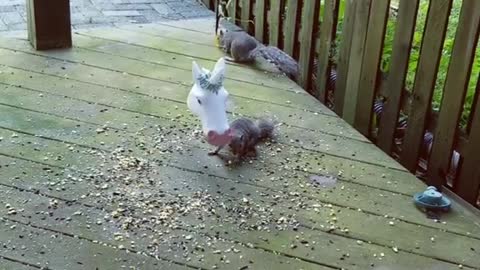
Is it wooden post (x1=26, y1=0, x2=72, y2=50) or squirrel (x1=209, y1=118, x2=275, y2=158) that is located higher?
wooden post (x1=26, y1=0, x2=72, y2=50)

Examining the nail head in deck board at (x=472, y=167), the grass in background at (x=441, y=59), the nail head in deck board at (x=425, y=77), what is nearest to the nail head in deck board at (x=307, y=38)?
the grass in background at (x=441, y=59)

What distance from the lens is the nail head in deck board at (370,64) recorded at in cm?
252

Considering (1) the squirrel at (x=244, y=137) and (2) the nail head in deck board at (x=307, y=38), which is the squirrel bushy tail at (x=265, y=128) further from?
(2) the nail head in deck board at (x=307, y=38)

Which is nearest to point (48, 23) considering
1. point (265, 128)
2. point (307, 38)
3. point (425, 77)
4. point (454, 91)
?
point (307, 38)

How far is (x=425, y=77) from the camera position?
2342mm

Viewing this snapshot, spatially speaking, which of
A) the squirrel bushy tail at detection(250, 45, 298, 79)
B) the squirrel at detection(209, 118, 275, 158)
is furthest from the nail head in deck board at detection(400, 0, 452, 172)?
the squirrel bushy tail at detection(250, 45, 298, 79)

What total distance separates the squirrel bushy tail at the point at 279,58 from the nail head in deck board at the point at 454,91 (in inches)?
38.1

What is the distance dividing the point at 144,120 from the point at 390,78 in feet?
3.02

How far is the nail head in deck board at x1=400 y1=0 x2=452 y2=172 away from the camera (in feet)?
7.33

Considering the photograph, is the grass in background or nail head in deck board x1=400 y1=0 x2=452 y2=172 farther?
the grass in background

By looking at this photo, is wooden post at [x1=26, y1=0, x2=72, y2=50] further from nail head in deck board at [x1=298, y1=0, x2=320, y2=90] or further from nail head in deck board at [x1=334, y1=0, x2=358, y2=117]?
nail head in deck board at [x1=334, y1=0, x2=358, y2=117]

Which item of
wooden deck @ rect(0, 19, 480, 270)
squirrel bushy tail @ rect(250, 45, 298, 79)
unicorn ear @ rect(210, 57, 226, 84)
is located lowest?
wooden deck @ rect(0, 19, 480, 270)

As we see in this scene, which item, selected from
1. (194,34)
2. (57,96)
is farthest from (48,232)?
(194,34)

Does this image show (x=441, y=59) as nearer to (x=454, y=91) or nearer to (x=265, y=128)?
(x=454, y=91)
